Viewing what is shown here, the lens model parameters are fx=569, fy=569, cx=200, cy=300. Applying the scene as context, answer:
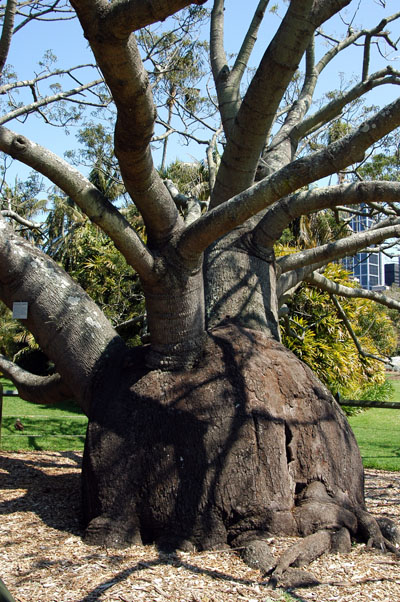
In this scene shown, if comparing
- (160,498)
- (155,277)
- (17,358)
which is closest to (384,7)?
(155,277)

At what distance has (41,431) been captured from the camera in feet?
29.5

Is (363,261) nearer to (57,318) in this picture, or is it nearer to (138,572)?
(57,318)

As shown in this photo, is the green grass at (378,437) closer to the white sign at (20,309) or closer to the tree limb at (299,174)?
the tree limb at (299,174)

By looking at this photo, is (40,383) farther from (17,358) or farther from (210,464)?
(17,358)

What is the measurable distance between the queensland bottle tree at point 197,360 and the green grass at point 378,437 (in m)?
3.43

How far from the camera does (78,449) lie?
7.59 meters

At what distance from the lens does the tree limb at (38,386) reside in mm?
4984

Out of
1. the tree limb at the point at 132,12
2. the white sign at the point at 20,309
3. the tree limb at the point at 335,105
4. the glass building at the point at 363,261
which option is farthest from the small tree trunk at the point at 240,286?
the tree limb at the point at 132,12

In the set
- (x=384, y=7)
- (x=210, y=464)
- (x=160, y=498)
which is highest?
(x=384, y=7)

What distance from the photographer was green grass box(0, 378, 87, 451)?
768 cm

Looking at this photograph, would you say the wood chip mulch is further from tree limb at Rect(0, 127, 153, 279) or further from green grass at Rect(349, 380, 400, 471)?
green grass at Rect(349, 380, 400, 471)

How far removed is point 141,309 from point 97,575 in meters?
8.47

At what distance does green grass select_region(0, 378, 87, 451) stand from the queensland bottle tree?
313 cm

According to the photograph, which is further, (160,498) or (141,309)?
(141,309)
